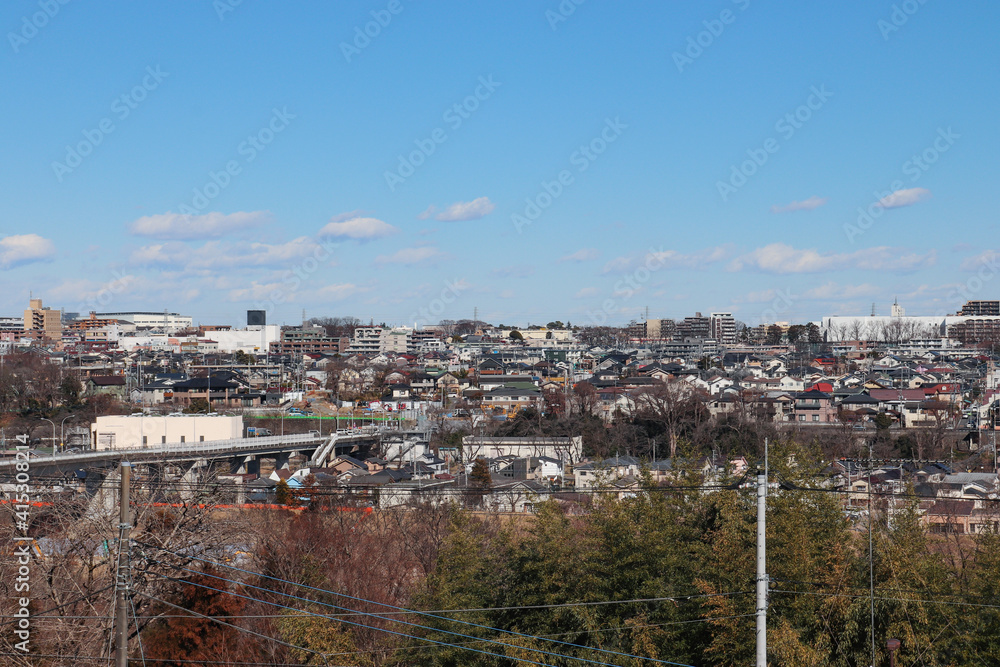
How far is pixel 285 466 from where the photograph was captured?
58.8 ft

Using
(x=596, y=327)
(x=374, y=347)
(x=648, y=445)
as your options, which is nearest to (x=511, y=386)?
(x=648, y=445)

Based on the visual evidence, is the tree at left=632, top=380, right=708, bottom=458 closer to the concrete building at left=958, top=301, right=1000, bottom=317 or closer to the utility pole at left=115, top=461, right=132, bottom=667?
the utility pole at left=115, top=461, right=132, bottom=667

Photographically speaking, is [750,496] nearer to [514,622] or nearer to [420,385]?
[514,622]

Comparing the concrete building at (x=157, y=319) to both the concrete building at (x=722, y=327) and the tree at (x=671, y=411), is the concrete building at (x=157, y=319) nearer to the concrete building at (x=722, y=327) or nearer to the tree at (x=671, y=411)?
the concrete building at (x=722, y=327)

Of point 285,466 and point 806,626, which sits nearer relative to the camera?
point 806,626

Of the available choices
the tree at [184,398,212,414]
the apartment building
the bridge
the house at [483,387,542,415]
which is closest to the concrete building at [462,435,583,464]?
the bridge

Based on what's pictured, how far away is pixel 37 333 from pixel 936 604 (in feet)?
183

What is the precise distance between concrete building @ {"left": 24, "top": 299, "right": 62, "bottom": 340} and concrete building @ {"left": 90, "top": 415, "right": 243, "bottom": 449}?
4127 cm

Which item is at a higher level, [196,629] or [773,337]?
[773,337]

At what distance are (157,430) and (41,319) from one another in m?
43.0

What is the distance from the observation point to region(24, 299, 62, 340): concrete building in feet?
179

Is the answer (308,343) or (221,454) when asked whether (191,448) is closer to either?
(221,454)

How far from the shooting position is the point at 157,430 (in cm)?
1733

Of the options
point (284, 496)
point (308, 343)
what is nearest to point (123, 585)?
point (284, 496)
